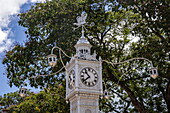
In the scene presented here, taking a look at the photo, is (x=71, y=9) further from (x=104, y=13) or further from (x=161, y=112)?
(x=161, y=112)

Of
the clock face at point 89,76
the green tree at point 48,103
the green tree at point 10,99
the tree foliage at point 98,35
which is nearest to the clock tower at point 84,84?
the clock face at point 89,76

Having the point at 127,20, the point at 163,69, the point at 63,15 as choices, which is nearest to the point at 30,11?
the point at 63,15

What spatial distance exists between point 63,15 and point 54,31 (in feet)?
3.04

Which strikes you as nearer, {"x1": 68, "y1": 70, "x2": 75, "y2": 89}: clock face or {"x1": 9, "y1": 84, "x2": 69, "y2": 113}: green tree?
{"x1": 68, "y1": 70, "x2": 75, "y2": 89}: clock face

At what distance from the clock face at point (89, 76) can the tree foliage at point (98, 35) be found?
4007mm

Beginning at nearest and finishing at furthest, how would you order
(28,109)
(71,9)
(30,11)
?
(71,9), (30,11), (28,109)

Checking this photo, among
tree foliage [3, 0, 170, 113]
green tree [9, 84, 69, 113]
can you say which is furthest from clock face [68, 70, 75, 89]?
green tree [9, 84, 69, 113]

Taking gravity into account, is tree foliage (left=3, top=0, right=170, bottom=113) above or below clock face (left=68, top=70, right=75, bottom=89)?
above

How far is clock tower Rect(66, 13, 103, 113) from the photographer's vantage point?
26.6 ft

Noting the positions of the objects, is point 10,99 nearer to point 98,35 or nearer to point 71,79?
point 98,35

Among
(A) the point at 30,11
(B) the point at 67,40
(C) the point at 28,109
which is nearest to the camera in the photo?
(B) the point at 67,40

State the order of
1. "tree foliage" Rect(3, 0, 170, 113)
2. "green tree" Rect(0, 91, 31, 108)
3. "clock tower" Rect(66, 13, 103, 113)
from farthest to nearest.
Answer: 1. "green tree" Rect(0, 91, 31, 108)
2. "tree foliage" Rect(3, 0, 170, 113)
3. "clock tower" Rect(66, 13, 103, 113)

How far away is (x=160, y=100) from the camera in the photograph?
16.9 meters

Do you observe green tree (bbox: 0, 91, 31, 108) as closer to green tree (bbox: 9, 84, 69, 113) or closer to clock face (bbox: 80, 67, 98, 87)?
green tree (bbox: 9, 84, 69, 113)
